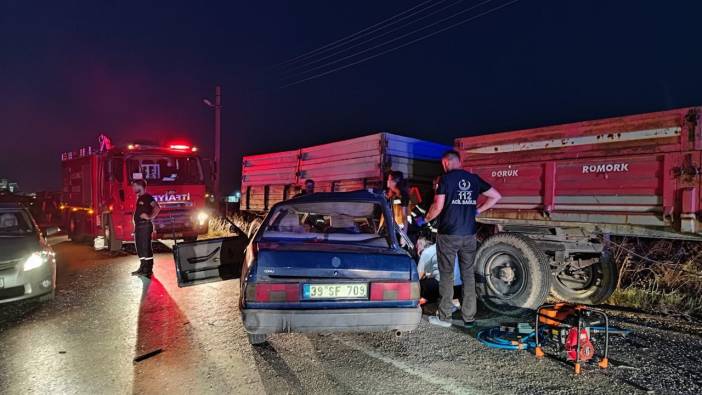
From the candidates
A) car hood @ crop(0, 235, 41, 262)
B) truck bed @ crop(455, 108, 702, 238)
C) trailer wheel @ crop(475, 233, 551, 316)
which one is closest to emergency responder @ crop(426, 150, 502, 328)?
trailer wheel @ crop(475, 233, 551, 316)

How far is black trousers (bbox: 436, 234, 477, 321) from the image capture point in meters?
4.22

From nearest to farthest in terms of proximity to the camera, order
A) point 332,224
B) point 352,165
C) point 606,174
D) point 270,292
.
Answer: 1. point 270,292
2. point 606,174
3. point 332,224
4. point 352,165

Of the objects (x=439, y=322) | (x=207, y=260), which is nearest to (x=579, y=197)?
(x=439, y=322)

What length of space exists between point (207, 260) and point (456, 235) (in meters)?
2.88

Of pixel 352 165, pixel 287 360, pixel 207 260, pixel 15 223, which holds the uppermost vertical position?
pixel 352 165

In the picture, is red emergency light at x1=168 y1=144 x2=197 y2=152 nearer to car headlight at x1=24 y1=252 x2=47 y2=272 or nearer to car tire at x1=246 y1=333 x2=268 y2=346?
car headlight at x1=24 y1=252 x2=47 y2=272

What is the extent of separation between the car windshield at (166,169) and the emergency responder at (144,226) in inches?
102

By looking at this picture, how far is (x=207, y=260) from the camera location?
4.91 meters

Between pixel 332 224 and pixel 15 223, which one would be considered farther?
pixel 15 223

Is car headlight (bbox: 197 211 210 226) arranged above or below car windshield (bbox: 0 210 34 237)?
below

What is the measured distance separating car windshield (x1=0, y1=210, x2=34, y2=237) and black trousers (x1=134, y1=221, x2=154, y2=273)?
157 centimetres

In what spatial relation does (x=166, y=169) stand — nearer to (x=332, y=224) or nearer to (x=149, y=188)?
(x=149, y=188)

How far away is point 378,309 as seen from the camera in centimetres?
325

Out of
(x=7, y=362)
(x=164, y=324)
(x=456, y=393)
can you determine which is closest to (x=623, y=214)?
(x=456, y=393)
